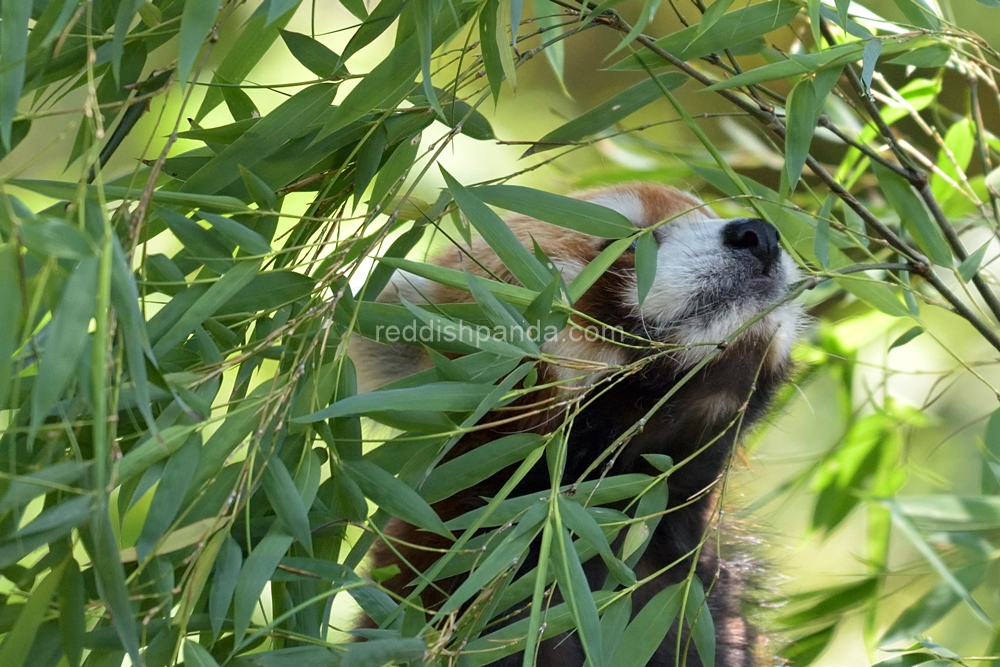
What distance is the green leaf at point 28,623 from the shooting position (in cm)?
106

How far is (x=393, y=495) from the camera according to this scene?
124cm

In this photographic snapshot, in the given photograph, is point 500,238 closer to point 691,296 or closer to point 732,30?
point 732,30

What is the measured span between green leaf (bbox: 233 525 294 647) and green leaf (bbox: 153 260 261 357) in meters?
0.28

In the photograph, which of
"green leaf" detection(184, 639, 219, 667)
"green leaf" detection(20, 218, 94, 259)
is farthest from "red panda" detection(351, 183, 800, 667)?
"green leaf" detection(20, 218, 94, 259)

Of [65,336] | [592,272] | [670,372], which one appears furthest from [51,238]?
[670,372]

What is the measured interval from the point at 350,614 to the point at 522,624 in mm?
1283

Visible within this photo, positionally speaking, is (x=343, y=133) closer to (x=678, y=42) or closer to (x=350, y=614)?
(x=678, y=42)

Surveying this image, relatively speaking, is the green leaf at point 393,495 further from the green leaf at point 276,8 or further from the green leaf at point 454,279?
the green leaf at point 276,8

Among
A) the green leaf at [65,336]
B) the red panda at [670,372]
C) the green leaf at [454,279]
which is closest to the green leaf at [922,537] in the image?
the red panda at [670,372]

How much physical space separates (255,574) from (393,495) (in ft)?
0.67

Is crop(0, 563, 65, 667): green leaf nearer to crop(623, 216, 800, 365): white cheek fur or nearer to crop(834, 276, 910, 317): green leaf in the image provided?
crop(623, 216, 800, 365): white cheek fur

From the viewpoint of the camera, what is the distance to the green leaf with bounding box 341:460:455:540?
123 cm

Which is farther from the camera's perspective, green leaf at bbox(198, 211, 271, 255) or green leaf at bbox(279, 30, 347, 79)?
green leaf at bbox(279, 30, 347, 79)

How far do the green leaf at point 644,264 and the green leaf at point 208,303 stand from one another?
576 mm
